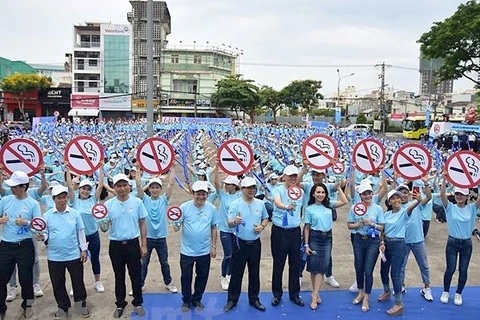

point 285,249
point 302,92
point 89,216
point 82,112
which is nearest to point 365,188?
point 285,249

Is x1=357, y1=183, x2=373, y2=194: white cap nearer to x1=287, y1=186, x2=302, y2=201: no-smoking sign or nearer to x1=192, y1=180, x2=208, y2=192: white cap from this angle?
x1=287, y1=186, x2=302, y2=201: no-smoking sign

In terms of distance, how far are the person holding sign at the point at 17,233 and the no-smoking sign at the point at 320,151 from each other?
10.5ft

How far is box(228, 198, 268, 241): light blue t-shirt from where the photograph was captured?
4914 millimetres

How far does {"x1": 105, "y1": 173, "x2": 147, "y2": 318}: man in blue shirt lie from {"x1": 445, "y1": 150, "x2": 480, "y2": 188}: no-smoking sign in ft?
11.8

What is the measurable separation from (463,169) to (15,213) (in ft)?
16.5

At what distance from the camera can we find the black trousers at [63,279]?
4.61 metres

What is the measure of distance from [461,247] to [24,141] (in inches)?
208

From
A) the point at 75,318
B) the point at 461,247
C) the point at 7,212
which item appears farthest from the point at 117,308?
the point at 461,247

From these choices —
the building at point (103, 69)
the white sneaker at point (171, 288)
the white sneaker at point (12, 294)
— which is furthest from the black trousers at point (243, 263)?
the building at point (103, 69)

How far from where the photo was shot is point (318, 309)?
5.12 meters

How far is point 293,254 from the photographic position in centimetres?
507

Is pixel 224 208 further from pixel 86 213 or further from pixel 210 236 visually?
pixel 86 213

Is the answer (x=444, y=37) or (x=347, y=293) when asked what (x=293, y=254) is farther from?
(x=444, y=37)

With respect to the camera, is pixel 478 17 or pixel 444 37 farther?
pixel 444 37
